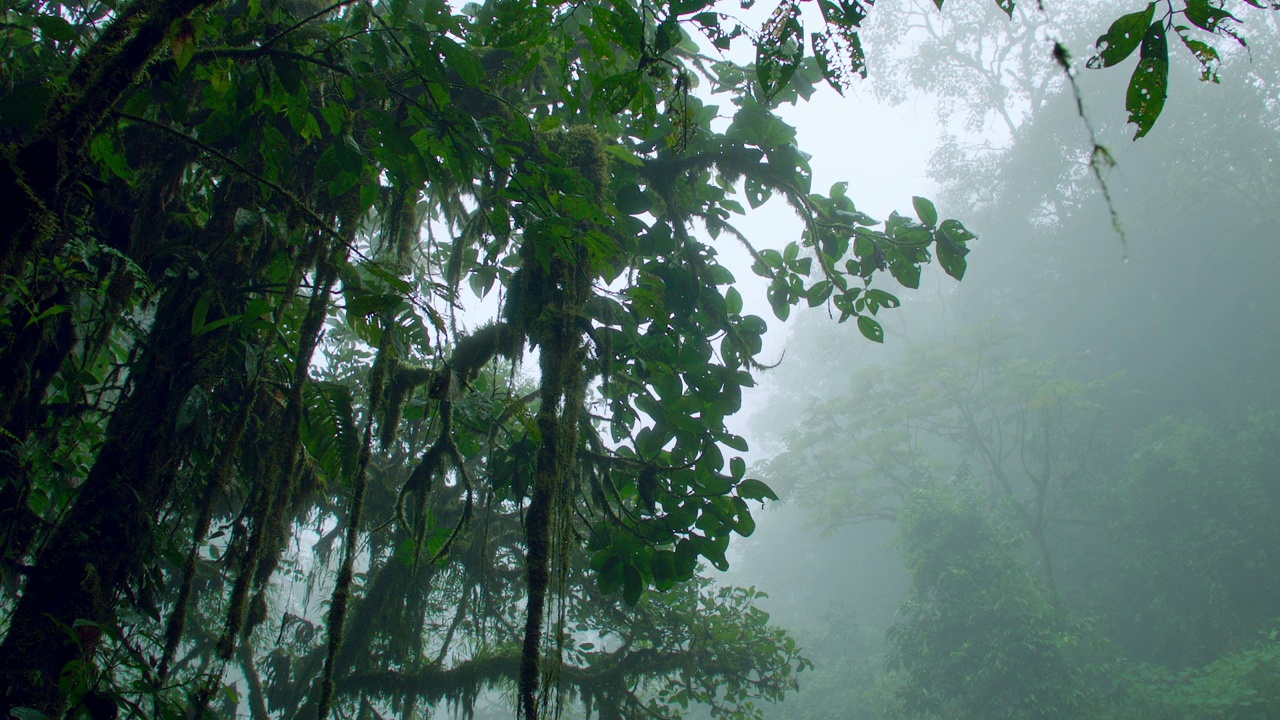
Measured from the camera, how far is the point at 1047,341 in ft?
66.7

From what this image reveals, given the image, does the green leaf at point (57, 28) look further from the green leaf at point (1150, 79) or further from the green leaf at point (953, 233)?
the green leaf at point (953, 233)

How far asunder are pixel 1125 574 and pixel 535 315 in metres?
18.6

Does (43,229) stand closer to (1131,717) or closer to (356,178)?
(356,178)

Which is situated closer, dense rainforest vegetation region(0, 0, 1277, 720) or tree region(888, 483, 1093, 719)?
dense rainforest vegetation region(0, 0, 1277, 720)

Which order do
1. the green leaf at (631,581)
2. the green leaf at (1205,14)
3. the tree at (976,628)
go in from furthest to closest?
the tree at (976,628) → the green leaf at (631,581) → the green leaf at (1205,14)

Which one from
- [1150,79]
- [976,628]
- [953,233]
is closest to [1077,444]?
[976,628]

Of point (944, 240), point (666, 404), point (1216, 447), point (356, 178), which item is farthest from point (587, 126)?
point (1216, 447)

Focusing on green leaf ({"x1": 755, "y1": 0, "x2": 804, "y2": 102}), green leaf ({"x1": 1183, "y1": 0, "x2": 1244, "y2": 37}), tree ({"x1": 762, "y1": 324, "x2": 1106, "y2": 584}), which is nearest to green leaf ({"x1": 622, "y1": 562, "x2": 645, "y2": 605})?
green leaf ({"x1": 755, "y1": 0, "x2": 804, "y2": 102})

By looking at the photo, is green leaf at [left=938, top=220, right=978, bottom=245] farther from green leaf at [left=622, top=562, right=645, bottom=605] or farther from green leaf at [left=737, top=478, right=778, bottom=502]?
green leaf at [left=622, top=562, right=645, bottom=605]

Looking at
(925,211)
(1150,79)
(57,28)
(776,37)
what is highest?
(925,211)

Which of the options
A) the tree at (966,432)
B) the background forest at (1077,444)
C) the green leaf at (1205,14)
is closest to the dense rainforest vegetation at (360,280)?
the green leaf at (1205,14)

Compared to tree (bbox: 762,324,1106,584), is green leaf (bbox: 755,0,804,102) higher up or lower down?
lower down

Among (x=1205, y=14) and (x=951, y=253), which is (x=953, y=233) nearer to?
(x=951, y=253)

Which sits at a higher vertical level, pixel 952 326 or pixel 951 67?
pixel 951 67
